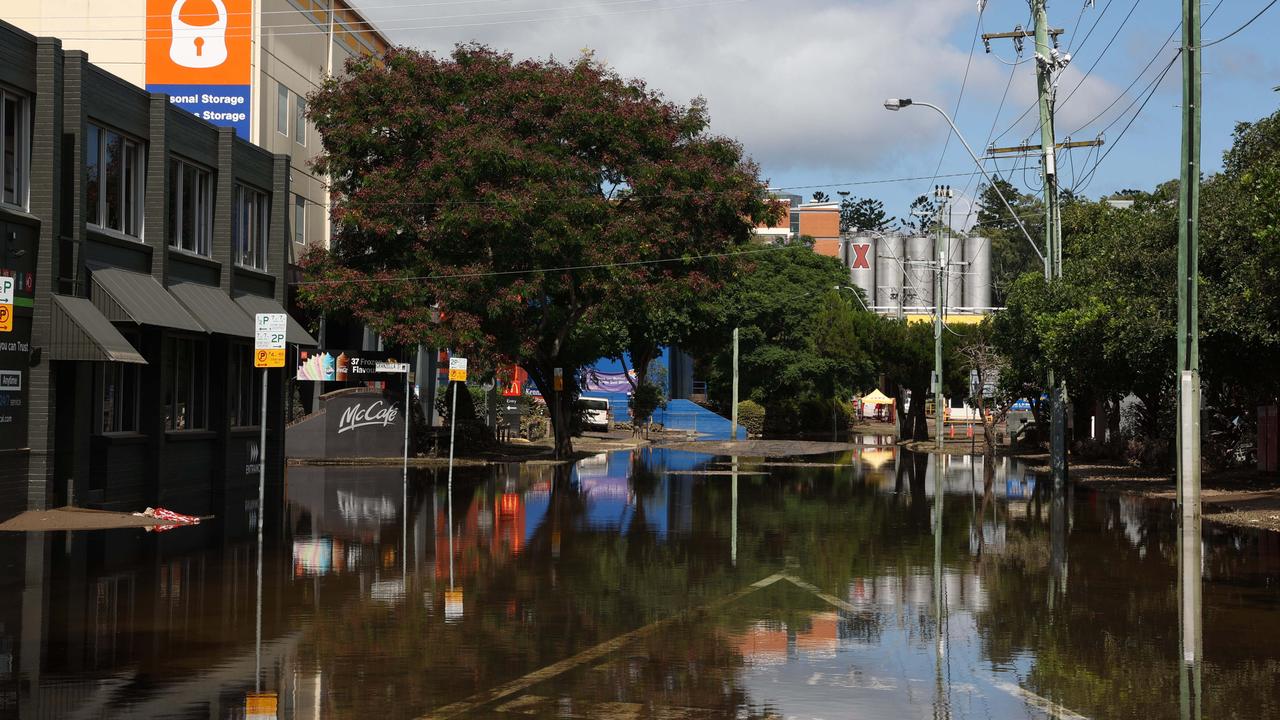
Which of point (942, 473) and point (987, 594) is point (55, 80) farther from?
point (942, 473)

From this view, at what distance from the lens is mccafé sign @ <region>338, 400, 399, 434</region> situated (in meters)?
40.5

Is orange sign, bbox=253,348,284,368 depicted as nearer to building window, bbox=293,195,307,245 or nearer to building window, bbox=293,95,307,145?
building window, bbox=293,195,307,245

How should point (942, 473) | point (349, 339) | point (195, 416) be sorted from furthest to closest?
1. point (349, 339)
2. point (942, 473)
3. point (195, 416)

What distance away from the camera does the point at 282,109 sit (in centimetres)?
4428

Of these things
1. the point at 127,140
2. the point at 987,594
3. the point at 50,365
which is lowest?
the point at 987,594

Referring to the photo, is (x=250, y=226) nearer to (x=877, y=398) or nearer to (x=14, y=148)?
(x=14, y=148)

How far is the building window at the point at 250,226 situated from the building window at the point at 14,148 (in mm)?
8489

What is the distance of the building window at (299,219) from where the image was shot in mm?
45781

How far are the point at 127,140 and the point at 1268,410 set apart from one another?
1040 inches

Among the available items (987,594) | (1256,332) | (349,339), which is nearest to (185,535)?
(987,594)

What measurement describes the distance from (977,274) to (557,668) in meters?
120

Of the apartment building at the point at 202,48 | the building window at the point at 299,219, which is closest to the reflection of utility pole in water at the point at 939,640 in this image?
the apartment building at the point at 202,48

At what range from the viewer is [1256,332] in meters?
25.9

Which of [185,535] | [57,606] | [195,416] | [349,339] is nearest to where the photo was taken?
[57,606]
